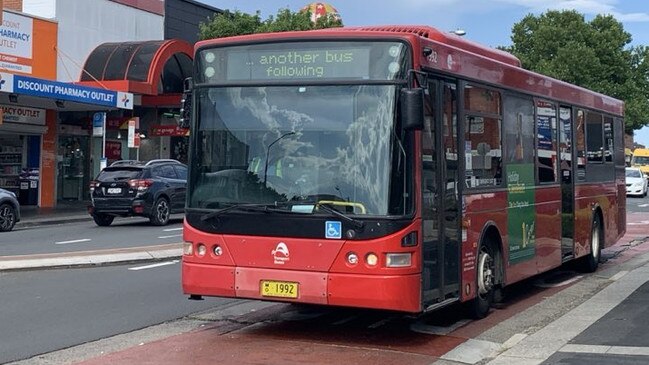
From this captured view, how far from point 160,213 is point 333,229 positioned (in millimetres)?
15777

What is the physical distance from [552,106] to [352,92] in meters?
5.27

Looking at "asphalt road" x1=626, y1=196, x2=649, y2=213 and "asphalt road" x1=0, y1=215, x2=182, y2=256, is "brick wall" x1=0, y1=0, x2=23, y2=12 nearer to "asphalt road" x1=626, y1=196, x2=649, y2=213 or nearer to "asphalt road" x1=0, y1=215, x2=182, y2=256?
"asphalt road" x1=0, y1=215, x2=182, y2=256

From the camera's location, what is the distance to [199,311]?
1051cm

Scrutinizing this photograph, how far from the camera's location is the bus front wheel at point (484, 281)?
32.1 feet

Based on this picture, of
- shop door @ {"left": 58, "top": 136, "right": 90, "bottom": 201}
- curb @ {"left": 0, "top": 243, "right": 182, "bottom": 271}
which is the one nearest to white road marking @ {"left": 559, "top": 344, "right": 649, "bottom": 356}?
curb @ {"left": 0, "top": 243, "right": 182, "bottom": 271}

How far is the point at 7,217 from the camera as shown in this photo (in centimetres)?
2169

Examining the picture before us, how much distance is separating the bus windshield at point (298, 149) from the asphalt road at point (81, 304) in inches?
76.4

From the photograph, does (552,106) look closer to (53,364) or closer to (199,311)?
(199,311)

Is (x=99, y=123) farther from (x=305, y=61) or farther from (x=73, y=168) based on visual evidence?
(x=305, y=61)

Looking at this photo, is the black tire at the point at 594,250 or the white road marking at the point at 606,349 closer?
the white road marking at the point at 606,349

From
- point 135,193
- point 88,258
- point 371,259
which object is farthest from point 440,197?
point 135,193

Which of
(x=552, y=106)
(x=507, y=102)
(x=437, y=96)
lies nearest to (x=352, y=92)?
(x=437, y=96)

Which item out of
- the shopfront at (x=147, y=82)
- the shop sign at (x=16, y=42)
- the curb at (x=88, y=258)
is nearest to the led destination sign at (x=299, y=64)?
the curb at (x=88, y=258)

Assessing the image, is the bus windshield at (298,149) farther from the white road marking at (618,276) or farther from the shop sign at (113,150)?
the shop sign at (113,150)
